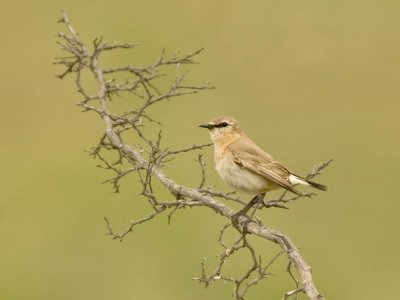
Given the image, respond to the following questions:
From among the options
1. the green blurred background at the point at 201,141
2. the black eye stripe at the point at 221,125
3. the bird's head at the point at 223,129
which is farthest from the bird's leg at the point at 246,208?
the green blurred background at the point at 201,141

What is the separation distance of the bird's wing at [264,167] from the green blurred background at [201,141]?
4.82m

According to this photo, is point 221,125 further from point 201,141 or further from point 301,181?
point 201,141

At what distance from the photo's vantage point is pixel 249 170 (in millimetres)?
8688

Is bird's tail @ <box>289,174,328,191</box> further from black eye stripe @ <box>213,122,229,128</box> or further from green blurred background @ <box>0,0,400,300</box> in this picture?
green blurred background @ <box>0,0,400,300</box>

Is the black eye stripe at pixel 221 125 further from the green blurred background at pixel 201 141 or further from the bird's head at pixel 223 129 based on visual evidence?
the green blurred background at pixel 201 141

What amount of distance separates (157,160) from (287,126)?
1061 centimetres

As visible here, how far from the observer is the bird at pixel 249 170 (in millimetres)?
8484

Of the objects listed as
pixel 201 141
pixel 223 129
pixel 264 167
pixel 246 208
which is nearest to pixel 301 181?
pixel 264 167

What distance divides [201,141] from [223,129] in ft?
27.2

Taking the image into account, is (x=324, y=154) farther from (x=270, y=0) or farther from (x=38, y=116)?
(x=270, y=0)

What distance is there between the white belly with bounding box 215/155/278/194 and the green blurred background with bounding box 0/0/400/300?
4808mm

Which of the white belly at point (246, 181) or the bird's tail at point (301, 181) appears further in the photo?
the white belly at point (246, 181)

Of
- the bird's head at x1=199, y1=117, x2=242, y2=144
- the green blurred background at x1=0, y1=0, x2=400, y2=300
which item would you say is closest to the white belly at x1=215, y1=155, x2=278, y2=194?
the bird's head at x1=199, y1=117, x2=242, y2=144

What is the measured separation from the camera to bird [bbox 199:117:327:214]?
8.48 meters
